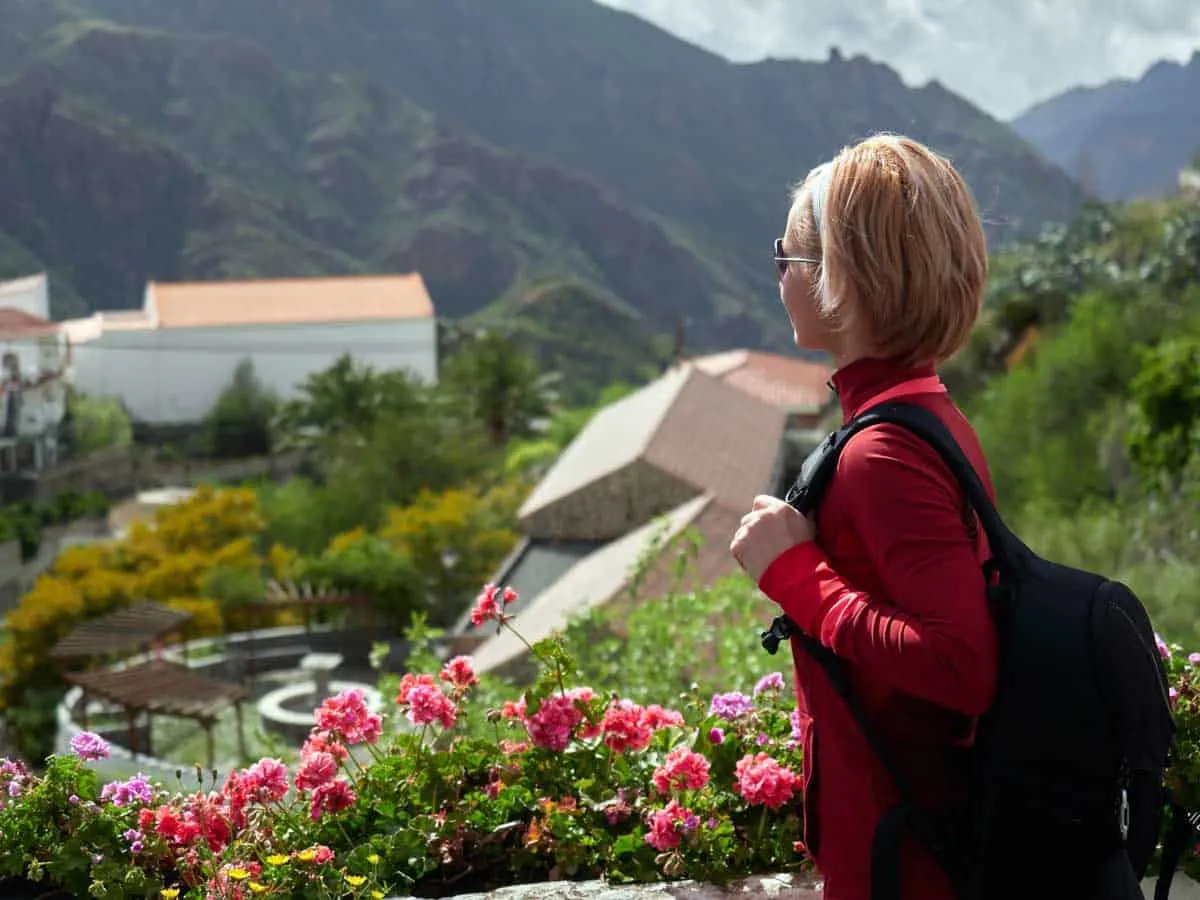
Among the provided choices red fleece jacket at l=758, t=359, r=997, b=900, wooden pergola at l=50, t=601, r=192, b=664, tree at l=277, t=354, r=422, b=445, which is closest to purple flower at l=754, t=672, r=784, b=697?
red fleece jacket at l=758, t=359, r=997, b=900

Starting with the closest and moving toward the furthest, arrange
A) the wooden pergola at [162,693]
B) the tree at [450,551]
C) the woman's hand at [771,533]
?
the woman's hand at [771,533] < the wooden pergola at [162,693] < the tree at [450,551]

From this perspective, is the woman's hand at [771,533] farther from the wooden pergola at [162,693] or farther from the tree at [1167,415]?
the wooden pergola at [162,693]

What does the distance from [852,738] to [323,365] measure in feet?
202

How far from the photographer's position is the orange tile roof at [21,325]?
51.2m

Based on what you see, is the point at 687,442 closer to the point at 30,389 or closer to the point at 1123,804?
the point at 1123,804

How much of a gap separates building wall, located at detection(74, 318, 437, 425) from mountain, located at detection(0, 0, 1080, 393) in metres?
23.3

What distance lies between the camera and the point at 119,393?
2250 inches

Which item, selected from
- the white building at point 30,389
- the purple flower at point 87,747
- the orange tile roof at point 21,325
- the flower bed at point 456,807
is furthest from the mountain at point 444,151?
the purple flower at point 87,747

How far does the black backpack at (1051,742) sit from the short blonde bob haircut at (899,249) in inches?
4.5

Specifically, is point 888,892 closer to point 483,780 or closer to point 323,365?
point 483,780

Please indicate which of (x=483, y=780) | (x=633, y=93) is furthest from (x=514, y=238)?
(x=483, y=780)

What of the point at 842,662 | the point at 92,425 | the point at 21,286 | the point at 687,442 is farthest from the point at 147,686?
the point at 21,286

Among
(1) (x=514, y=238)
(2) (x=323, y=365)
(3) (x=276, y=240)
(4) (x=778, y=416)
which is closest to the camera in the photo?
(4) (x=778, y=416)

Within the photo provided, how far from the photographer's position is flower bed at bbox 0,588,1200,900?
2070 mm
